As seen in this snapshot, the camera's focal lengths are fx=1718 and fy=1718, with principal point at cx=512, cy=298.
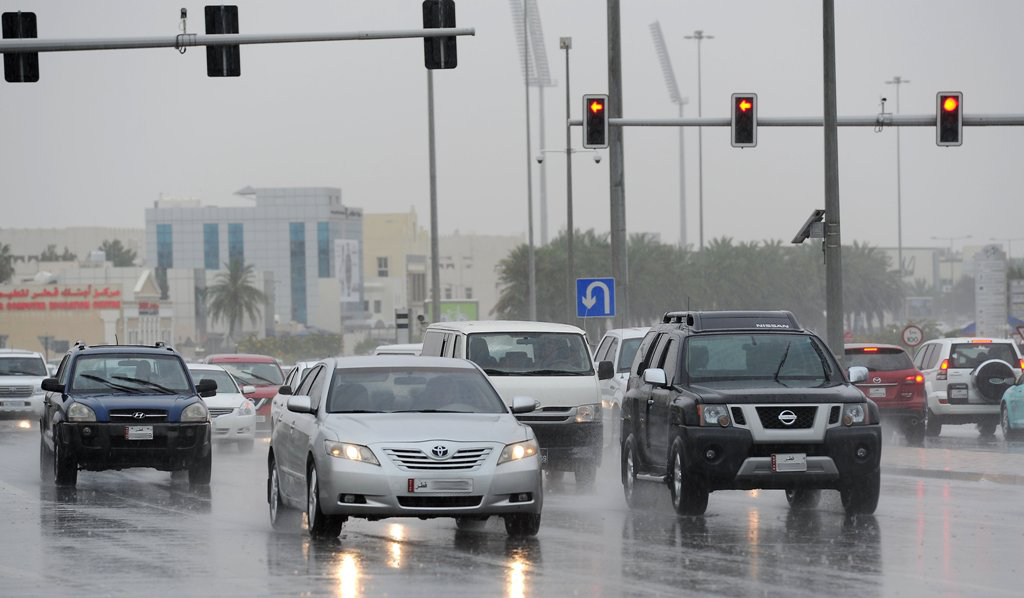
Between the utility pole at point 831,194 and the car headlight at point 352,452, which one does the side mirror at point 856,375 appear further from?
the utility pole at point 831,194

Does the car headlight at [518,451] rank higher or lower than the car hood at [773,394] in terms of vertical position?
lower

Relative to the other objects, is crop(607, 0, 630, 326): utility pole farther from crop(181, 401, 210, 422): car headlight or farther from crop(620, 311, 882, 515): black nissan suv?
crop(620, 311, 882, 515): black nissan suv

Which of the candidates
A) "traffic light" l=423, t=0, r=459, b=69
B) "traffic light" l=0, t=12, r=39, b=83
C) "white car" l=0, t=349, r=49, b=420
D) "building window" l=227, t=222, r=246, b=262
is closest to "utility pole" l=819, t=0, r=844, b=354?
"traffic light" l=423, t=0, r=459, b=69

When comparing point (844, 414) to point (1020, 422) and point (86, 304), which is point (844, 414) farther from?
point (86, 304)

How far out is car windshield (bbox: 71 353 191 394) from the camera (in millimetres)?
21531

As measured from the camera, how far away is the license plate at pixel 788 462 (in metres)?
15.5

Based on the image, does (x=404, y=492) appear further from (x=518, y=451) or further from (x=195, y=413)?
(x=195, y=413)

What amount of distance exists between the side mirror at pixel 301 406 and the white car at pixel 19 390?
85.3 feet

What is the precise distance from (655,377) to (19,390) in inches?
1031

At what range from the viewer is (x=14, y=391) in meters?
39.3

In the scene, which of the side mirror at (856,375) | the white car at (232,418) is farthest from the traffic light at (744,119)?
the side mirror at (856,375)

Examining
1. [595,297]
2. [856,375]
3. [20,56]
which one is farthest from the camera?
[595,297]

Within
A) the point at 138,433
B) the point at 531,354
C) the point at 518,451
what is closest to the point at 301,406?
the point at 518,451

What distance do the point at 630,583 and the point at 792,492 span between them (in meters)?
6.84
